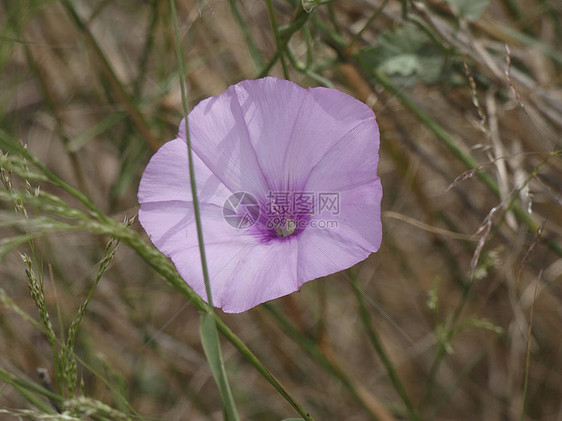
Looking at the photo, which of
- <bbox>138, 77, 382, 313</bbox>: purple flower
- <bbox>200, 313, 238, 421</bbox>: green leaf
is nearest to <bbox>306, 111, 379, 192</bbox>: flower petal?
<bbox>138, 77, 382, 313</bbox>: purple flower

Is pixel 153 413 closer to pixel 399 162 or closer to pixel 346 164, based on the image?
pixel 399 162

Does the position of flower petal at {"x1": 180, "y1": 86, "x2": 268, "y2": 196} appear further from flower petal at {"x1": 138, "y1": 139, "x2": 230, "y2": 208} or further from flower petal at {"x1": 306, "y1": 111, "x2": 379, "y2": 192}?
flower petal at {"x1": 306, "y1": 111, "x2": 379, "y2": 192}

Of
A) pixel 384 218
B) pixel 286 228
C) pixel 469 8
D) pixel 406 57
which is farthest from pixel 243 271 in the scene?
pixel 384 218

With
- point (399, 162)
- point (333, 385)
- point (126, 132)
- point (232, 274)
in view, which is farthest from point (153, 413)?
point (232, 274)

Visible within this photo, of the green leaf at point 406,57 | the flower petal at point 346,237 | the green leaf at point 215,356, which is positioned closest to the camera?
the green leaf at point 215,356

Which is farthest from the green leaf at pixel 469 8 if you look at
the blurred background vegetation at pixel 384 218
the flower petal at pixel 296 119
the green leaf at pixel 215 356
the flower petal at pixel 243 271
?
the green leaf at pixel 215 356

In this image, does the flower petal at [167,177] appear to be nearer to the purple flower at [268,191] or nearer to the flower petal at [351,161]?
the purple flower at [268,191]

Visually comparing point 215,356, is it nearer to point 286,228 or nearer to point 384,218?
point 286,228

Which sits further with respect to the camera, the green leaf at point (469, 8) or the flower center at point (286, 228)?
the green leaf at point (469, 8)
